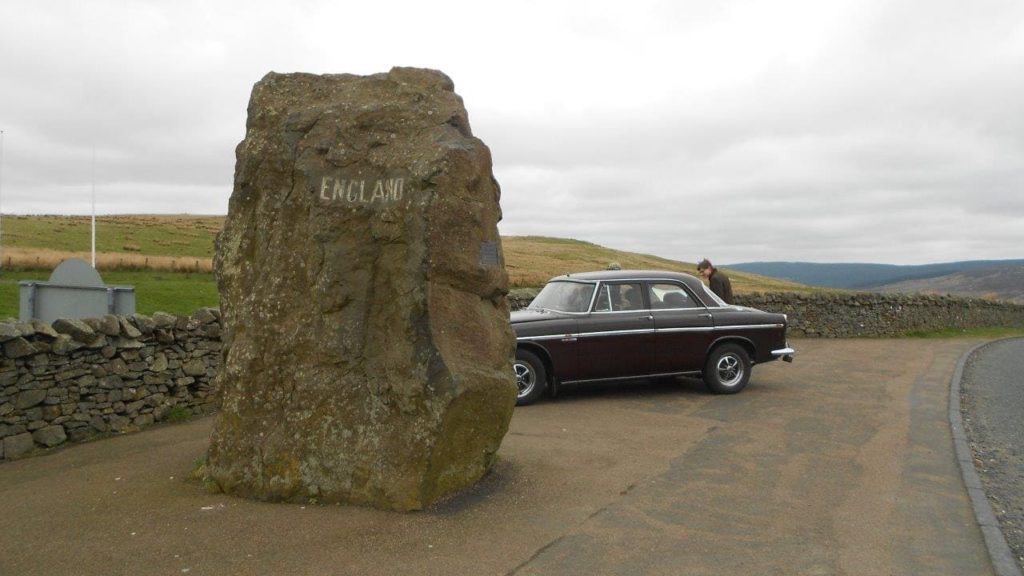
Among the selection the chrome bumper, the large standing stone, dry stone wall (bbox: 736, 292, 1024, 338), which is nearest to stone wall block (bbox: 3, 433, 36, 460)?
the large standing stone

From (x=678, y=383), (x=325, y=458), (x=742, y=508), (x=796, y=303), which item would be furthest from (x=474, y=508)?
(x=796, y=303)

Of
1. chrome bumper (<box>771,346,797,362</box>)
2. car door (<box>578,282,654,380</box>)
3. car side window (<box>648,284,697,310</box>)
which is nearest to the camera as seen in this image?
car door (<box>578,282,654,380</box>)

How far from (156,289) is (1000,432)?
1909cm

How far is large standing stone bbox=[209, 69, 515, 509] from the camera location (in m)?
5.67

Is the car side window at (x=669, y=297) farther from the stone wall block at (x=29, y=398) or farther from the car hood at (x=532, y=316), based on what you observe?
the stone wall block at (x=29, y=398)

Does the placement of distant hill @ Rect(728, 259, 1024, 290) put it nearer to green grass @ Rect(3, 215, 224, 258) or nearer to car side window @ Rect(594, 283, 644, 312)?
green grass @ Rect(3, 215, 224, 258)

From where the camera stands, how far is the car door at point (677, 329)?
10.7 meters

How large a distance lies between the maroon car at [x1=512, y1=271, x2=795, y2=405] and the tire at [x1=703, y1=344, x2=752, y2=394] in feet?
0.05

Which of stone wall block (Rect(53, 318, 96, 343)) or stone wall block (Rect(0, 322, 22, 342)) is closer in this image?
stone wall block (Rect(0, 322, 22, 342))

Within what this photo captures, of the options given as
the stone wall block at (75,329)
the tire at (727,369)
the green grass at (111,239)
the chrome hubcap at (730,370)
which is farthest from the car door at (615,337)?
the green grass at (111,239)

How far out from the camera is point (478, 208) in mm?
6043

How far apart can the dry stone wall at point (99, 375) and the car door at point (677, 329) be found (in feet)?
18.7

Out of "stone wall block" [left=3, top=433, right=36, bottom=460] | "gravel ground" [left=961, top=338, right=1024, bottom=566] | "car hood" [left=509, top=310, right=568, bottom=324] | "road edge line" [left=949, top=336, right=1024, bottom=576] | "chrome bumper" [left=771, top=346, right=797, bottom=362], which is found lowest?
"stone wall block" [left=3, top=433, right=36, bottom=460]

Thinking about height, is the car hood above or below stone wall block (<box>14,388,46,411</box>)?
above
